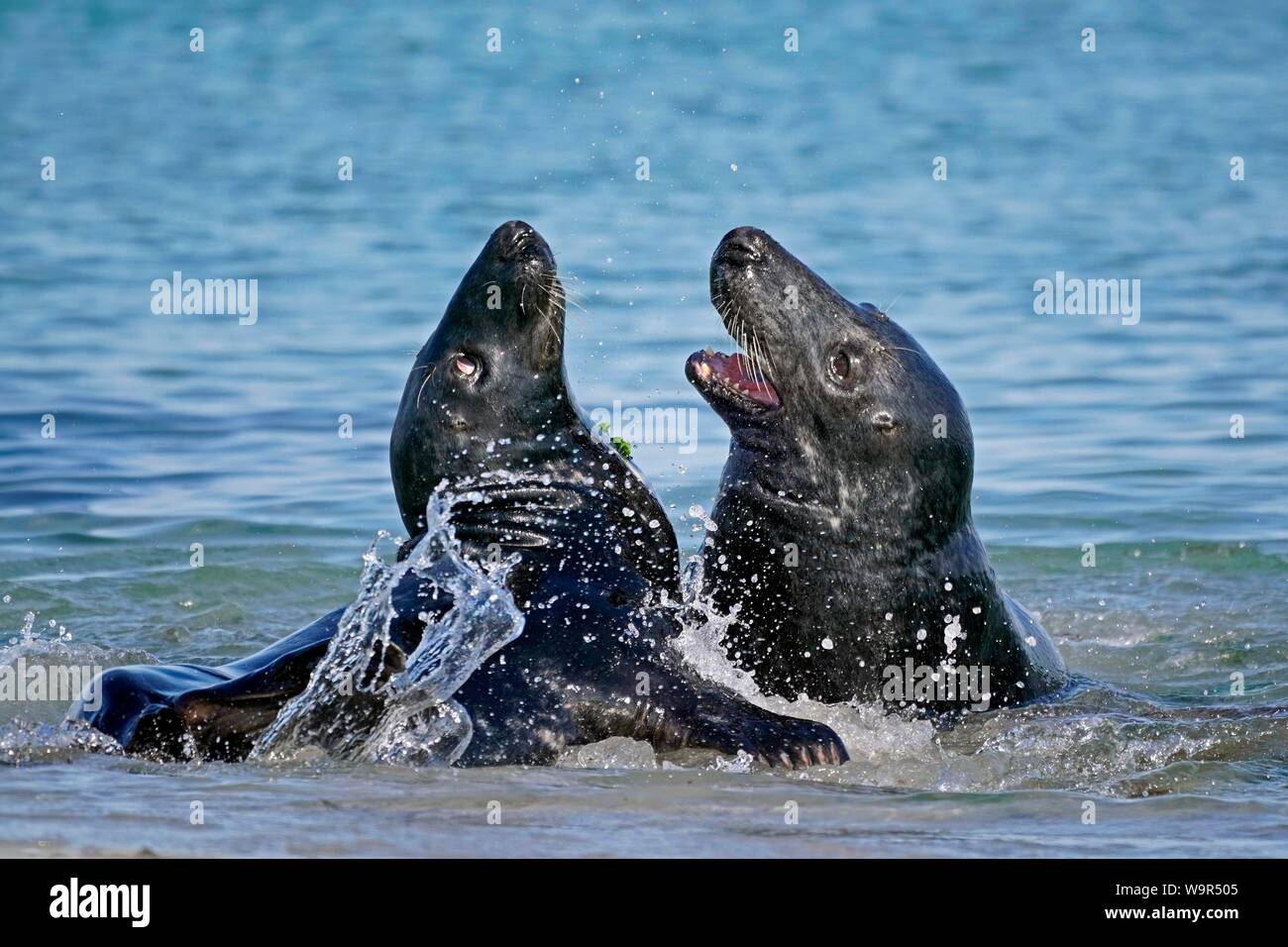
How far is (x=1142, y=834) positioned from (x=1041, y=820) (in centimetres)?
28

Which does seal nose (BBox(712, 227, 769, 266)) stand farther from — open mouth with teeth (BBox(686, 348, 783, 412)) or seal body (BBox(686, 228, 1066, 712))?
open mouth with teeth (BBox(686, 348, 783, 412))

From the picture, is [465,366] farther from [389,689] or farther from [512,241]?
[389,689]

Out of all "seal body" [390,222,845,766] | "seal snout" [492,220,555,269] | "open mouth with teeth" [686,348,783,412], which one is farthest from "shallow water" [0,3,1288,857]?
"seal snout" [492,220,555,269]

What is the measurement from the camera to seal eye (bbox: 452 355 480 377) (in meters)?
7.20

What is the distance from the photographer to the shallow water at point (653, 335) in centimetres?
602

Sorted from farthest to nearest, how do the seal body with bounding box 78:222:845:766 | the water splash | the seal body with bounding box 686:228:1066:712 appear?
the seal body with bounding box 686:228:1066:712
the seal body with bounding box 78:222:845:766
the water splash

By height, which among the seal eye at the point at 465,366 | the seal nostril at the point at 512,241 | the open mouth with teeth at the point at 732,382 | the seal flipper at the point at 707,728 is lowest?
the seal flipper at the point at 707,728

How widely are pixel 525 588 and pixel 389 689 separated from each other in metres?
0.71

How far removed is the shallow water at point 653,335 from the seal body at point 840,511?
0.27 meters

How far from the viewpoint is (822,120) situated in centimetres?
2689

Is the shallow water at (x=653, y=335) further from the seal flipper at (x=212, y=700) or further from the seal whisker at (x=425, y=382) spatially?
the seal whisker at (x=425, y=382)

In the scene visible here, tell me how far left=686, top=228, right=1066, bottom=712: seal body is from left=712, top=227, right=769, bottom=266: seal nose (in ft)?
0.04

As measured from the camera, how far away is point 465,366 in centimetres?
721

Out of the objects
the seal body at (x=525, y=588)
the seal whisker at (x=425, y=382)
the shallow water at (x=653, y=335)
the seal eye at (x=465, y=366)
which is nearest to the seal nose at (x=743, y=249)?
the seal body at (x=525, y=588)
